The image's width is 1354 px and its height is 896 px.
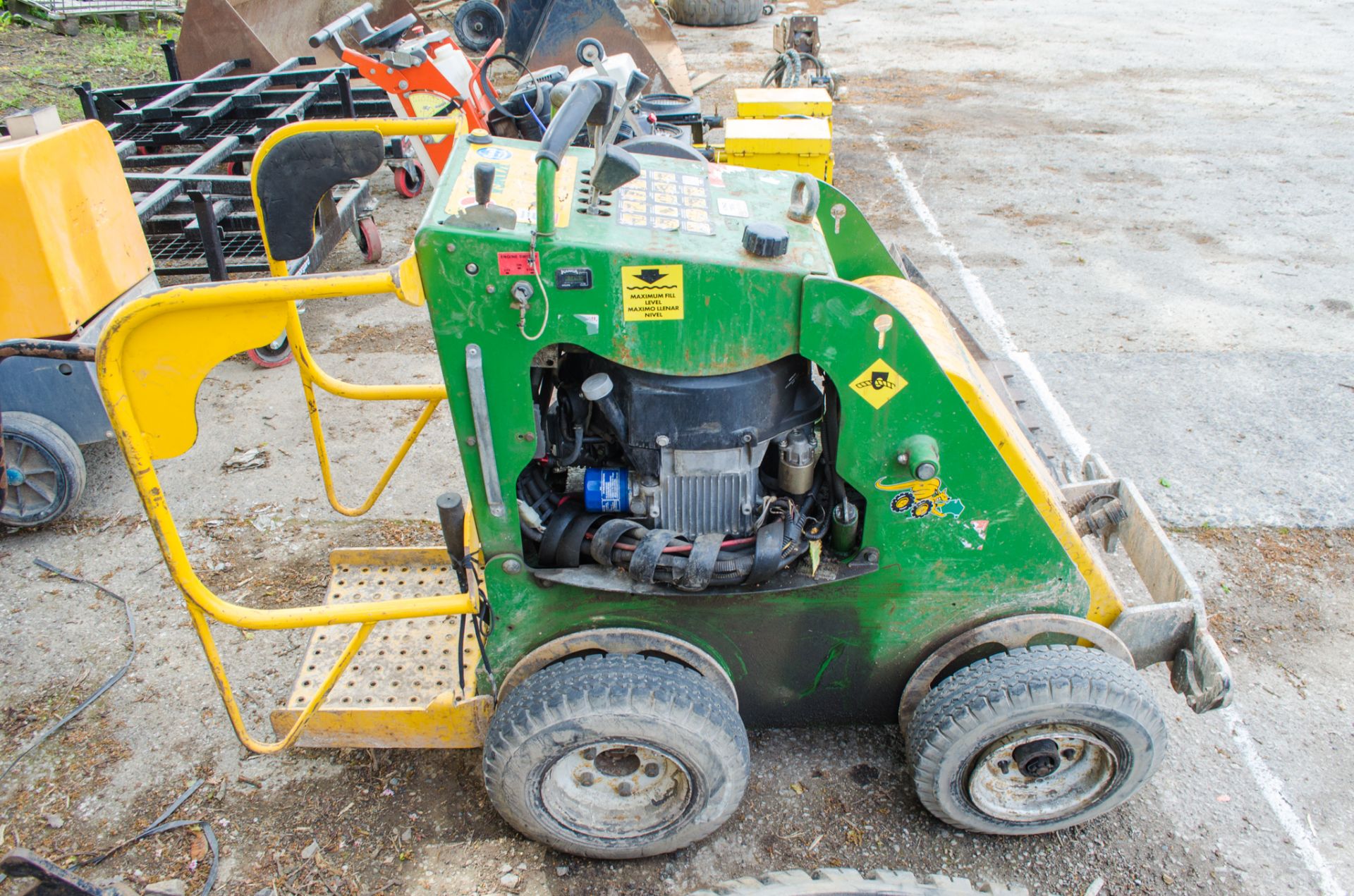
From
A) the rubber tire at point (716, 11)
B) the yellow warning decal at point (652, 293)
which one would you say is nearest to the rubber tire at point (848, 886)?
the yellow warning decal at point (652, 293)

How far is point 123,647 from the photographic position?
3.53 meters

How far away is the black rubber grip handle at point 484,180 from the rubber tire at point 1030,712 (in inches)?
70.6

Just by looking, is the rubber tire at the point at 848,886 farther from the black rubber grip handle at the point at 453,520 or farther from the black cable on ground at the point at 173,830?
the black cable on ground at the point at 173,830

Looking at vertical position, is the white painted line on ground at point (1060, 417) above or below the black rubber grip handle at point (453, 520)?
below

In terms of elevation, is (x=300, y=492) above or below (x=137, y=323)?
below

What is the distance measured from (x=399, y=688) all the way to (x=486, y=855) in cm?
59

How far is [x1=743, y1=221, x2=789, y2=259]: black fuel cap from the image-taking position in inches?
82.0

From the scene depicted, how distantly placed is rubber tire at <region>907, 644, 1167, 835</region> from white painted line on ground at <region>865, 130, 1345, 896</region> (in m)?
0.67

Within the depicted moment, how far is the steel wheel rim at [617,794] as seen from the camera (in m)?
2.60

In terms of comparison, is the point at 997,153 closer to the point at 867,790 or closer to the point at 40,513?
the point at 867,790

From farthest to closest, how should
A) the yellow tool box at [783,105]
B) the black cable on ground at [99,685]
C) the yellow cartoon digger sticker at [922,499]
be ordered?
the yellow tool box at [783,105] → the black cable on ground at [99,685] → the yellow cartoon digger sticker at [922,499]

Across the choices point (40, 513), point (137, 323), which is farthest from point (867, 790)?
point (40, 513)

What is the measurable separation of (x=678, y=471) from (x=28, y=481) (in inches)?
130

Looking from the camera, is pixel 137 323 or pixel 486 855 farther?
pixel 486 855
